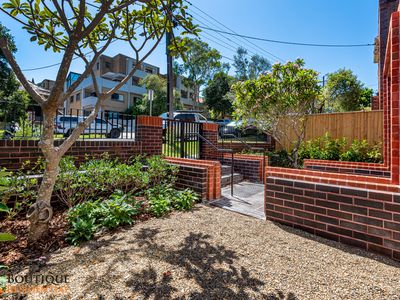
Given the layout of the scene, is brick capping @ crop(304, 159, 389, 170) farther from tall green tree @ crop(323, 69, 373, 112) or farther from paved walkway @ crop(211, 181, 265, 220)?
tall green tree @ crop(323, 69, 373, 112)

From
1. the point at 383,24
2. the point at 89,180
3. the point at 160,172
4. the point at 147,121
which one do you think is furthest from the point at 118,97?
the point at 89,180

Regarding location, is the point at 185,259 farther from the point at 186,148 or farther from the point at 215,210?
the point at 186,148

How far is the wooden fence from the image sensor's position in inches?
303

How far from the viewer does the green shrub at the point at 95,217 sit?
8.87 ft

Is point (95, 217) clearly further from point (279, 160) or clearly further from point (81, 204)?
point (279, 160)

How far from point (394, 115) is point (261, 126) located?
17.6 feet

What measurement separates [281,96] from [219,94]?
18.2 meters

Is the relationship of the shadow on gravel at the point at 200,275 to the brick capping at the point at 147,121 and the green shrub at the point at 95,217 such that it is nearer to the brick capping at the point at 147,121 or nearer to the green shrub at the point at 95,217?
the green shrub at the point at 95,217

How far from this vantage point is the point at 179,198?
3922 mm

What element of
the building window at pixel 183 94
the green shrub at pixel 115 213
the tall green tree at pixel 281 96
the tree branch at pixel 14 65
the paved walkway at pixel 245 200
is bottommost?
the paved walkway at pixel 245 200

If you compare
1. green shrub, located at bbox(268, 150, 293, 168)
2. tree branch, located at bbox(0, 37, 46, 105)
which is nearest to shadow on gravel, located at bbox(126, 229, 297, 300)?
tree branch, located at bbox(0, 37, 46, 105)

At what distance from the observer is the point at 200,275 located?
1.99m

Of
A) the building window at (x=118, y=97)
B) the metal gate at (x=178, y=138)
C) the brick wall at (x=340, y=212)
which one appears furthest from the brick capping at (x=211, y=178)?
the building window at (x=118, y=97)

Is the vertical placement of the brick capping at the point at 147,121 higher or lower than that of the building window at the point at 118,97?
lower
